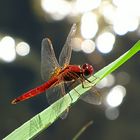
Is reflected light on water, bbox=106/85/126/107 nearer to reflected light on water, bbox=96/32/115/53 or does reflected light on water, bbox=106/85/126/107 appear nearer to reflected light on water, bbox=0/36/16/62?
reflected light on water, bbox=96/32/115/53

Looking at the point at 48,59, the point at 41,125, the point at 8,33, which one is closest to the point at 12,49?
the point at 8,33

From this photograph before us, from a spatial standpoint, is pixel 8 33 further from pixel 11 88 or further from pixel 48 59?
pixel 48 59

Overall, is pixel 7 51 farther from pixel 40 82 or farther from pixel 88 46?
pixel 88 46

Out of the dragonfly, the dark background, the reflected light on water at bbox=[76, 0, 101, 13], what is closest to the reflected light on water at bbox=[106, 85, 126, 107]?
the dark background

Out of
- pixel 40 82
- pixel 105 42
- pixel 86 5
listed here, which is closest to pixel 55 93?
pixel 40 82

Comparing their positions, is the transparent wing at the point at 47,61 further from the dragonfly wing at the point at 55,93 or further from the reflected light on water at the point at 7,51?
the reflected light on water at the point at 7,51

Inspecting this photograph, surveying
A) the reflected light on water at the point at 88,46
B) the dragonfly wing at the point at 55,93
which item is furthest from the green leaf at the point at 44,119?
the reflected light on water at the point at 88,46
